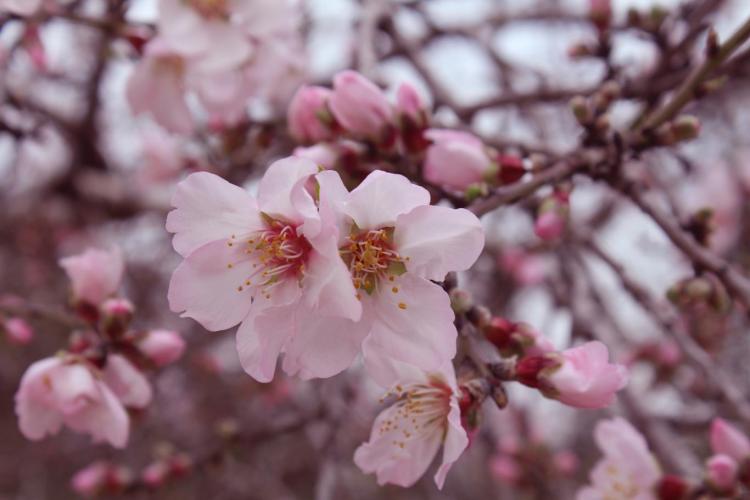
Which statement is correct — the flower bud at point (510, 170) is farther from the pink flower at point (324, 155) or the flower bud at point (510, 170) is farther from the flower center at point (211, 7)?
the flower center at point (211, 7)

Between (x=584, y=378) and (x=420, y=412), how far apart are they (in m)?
0.24

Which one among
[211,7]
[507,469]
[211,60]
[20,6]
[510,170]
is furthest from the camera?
[507,469]

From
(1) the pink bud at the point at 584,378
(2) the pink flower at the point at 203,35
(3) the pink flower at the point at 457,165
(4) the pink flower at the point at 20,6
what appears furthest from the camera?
(2) the pink flower at the point at 203,35

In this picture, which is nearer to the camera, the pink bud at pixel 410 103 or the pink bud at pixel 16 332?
the pink bud at pixel 410 103

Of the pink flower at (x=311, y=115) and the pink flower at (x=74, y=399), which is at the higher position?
the pink flower at (x=311, y=115)

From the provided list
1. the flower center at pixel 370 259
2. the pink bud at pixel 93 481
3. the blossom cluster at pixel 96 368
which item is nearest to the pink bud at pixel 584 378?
the flower center at pixel 370 259

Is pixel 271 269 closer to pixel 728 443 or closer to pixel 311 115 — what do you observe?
pixel 311 115

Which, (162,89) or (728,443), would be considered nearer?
(728,443)

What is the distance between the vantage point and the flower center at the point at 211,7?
5.35 feet

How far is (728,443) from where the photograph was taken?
120 cm

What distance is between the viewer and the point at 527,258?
10.4 feet

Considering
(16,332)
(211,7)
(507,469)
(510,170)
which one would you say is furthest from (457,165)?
(507,469)

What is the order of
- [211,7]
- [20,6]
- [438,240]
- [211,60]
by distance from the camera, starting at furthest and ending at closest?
[211,7]
[211,60]
[20,6]
[438,240]

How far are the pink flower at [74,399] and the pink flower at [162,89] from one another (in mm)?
850
